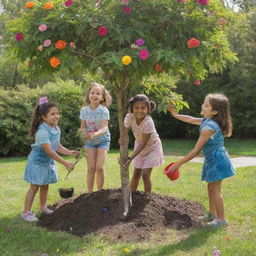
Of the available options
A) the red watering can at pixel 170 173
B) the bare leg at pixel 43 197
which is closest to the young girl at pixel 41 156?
the bare leg at pixel 43 197

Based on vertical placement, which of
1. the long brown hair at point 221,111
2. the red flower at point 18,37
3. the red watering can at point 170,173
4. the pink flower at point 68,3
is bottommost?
the red watering can at point 170,173

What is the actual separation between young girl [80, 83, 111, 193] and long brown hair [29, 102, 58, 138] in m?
0.76

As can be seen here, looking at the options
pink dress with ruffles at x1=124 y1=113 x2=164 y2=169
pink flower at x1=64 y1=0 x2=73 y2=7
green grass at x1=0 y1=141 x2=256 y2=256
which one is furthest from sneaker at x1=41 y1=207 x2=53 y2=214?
pink flower at x1=64 y1=0 x2=73 y2=7

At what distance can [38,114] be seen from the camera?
5.19 m

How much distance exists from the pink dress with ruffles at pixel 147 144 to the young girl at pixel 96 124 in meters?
0.44

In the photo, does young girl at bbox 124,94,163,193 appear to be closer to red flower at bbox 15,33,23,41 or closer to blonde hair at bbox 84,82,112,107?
blonde hair at bbox 84,82,112,107

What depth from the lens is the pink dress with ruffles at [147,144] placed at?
17.5ft

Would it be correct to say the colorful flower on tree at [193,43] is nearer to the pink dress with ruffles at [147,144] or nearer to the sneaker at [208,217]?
the pink dress with ruffles at [147,144]

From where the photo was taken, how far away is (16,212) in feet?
17.9

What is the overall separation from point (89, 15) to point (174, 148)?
1061 cm

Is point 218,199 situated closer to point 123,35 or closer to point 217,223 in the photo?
point 217,223

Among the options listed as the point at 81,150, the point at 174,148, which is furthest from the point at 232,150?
the point at 81,150

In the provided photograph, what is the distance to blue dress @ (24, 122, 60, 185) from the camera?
505 cm

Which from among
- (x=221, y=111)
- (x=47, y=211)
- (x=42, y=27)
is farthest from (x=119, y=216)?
(x=42, y=27)
